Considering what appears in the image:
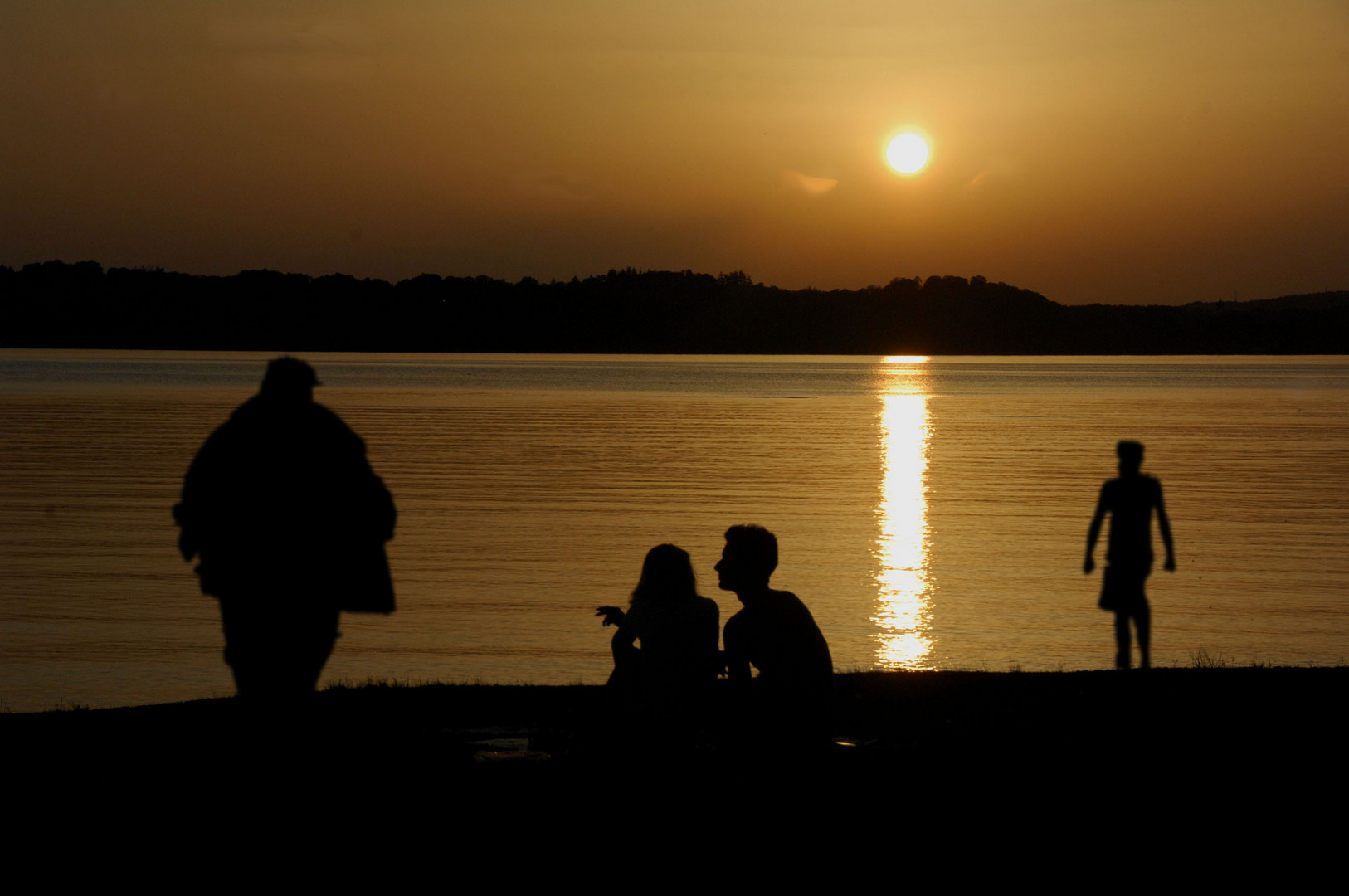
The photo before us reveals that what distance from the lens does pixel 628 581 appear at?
18953 millimetres

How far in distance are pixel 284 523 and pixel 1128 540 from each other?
22.4 ft

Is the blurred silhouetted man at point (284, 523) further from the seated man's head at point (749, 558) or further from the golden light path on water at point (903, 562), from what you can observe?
the golden light path on water at point (903, 562)

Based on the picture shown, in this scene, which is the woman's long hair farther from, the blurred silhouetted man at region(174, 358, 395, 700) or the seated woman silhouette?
the blurred silhouetted man at region(174, 358, 395, 700)

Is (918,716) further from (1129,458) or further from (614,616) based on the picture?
(1129,458)

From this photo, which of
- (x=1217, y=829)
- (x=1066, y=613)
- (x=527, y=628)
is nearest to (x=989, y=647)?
(x=1066, y=613)

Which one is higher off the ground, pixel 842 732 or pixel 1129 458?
pixel 1129 458

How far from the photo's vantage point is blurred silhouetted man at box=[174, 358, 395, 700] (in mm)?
5176

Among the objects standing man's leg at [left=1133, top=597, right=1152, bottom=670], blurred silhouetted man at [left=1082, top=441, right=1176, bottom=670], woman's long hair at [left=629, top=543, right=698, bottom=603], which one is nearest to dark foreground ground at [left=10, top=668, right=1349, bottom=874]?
woman's long hair at [left=629, top=543, right=698, bottom=603]

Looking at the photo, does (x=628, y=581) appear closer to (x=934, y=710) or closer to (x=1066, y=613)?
(x=1066, y=613)

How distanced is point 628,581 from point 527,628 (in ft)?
11.0

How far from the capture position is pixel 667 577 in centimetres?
630

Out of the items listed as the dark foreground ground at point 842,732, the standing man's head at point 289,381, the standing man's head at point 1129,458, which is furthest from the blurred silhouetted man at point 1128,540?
the standing man's head at point 289,381

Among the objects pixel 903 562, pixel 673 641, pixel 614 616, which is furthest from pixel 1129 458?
pixel 903 562

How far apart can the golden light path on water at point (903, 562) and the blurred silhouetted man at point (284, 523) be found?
30.1 feet
